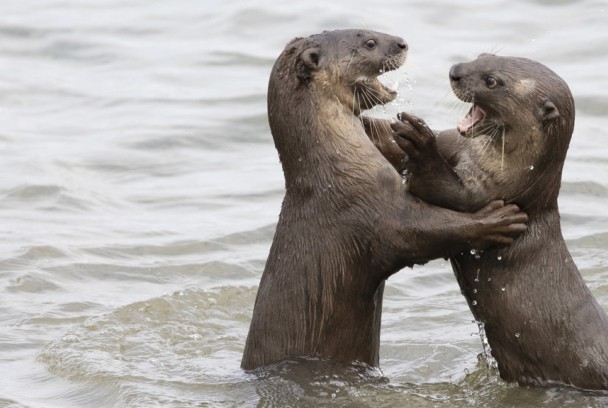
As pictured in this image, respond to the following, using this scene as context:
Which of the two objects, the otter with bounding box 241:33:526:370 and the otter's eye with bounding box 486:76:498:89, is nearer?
the otter with bounding box 241:33:526:370

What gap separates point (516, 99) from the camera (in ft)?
26.9

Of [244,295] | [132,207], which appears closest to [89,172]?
[132,207]

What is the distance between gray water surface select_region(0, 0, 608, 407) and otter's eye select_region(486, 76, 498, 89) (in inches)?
28.1

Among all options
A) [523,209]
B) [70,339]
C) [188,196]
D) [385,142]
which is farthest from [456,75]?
[188,196]

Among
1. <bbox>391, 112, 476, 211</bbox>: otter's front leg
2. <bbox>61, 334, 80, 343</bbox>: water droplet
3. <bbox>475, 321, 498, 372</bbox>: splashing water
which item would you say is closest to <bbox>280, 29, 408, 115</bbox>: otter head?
<bbox>391, 112, 476, 211</bbox>: otter's front leg

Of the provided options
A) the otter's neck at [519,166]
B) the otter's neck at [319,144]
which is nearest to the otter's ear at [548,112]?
the otter's neck at [519,166]

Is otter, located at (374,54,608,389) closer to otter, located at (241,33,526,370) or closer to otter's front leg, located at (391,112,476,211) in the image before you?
otter's front leg, located at (391,112,476,211)

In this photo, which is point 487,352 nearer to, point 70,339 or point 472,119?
point 472,119

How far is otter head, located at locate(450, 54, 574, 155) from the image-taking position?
8164 mm

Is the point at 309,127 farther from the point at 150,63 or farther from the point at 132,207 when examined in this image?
the point at 150,63

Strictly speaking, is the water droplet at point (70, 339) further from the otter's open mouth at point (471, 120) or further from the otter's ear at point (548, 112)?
A: the otter's ear at point (548, 112)

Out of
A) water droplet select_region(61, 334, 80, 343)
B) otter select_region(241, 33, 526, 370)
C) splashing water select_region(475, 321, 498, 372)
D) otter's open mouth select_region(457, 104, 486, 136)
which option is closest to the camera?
otter select_region(241, 33, 526, 370)

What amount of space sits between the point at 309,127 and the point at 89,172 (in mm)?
6101

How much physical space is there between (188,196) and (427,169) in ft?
18.7
